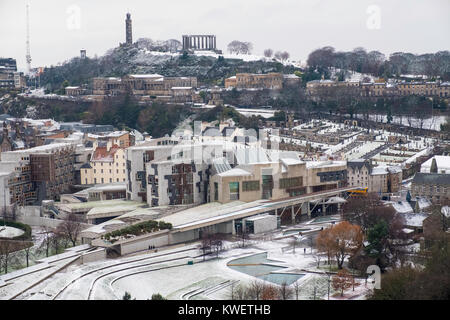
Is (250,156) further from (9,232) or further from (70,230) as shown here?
(9,232)

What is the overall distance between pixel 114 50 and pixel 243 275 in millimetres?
42975

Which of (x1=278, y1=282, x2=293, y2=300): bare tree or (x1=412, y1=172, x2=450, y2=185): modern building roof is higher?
(x1=412, y1=172, x2=450, y2=185): modern building roof

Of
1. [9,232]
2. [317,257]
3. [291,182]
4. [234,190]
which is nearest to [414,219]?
[317,257]

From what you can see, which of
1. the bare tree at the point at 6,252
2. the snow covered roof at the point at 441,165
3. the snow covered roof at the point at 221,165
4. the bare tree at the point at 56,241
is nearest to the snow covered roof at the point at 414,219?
the snow covered roof at the point at 221,165

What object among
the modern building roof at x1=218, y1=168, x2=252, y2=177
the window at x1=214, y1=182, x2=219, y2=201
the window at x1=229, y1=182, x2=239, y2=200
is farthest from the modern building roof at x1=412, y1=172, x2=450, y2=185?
the window at x1=214, y1=182, x2=219, y2=201

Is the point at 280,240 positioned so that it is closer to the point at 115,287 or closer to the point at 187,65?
the point at 115,287

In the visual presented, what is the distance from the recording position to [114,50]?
5622 centimetres

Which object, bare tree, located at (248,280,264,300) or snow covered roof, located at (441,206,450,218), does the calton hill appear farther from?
bare tree, located at (248,280,264,300)

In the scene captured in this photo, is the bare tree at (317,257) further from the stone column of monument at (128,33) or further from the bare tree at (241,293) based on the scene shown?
the stone column of monument at (128,33)

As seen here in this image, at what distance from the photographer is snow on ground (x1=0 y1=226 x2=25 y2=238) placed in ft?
63.2

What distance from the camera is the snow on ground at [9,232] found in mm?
19250

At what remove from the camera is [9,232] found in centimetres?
1955

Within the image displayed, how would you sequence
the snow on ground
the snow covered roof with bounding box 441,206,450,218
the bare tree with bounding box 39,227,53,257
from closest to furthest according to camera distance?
the bare tree with bounding box 39,227,53,257, the snow covered roof with bounding box 441,206,450,218, the snow on ground
